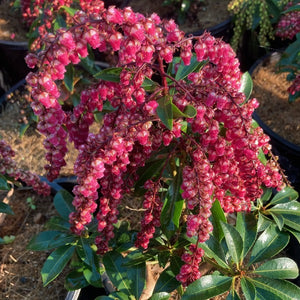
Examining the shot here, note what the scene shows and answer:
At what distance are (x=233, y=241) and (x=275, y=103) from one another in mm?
1524

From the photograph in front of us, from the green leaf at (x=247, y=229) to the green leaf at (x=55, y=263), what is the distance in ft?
2.01

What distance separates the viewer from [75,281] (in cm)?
139

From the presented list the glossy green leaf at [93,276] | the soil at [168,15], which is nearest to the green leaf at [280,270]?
the glossy green leaf at [93,276]

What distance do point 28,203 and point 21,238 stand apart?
19 cm

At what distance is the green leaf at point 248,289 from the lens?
43.6 inches

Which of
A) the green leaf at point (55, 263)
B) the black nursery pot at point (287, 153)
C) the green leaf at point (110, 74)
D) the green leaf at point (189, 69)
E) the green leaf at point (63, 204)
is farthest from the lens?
the black nursery pot at point (287, 153)

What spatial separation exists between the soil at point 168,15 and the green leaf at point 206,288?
229 cm

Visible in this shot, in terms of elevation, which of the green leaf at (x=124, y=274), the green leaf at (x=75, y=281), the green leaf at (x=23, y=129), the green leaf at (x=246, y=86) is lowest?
the green leaf at (x=23, y=129)

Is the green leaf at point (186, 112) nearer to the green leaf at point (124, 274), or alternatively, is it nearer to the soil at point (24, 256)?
the green leaf at point (124, 274)

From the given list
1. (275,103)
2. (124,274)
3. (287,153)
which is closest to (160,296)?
(124,274)

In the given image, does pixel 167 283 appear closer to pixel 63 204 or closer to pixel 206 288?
pixel 206 288

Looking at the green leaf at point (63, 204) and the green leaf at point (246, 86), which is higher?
the green leaf at point (246, 86)

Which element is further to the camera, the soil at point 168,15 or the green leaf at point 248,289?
the soil at point 168,15

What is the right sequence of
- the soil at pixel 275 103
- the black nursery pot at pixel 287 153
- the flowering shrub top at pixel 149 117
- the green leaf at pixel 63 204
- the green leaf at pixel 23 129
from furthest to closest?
1. the green leaf at pixel 23 129
2. the soil at pixel 275 103
3. the black nursery pot at pixel 287 153
4. the green leaf at pixel 63 204
5. the flowering shrub top at pixel 149 117
